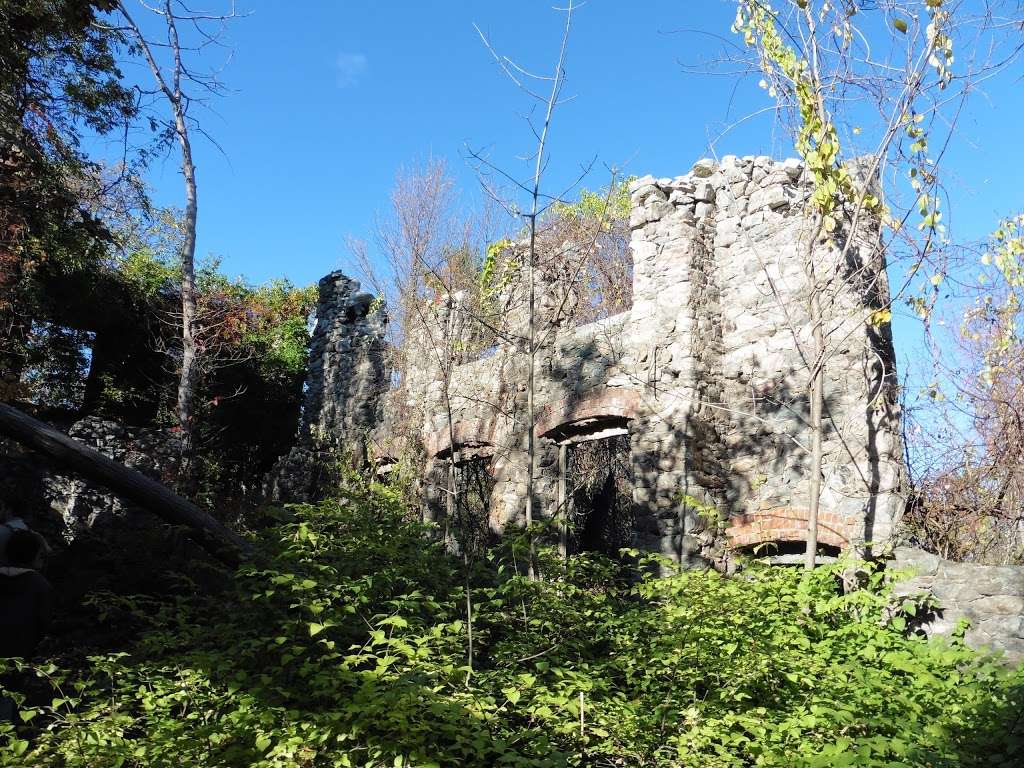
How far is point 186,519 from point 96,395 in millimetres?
9191

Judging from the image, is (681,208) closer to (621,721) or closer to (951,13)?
(951,13)

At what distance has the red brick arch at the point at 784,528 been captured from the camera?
5.56 m

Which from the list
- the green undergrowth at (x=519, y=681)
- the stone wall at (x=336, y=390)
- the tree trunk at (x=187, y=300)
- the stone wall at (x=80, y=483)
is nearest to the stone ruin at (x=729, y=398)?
the green undergrowth at (x=519, y=681)

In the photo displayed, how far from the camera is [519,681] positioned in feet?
11.2

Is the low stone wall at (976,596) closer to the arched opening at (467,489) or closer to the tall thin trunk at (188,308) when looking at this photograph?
the arched opening at (467,489)

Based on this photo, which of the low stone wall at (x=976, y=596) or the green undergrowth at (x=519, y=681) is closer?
the green undergrowth at (x=519, y=681)

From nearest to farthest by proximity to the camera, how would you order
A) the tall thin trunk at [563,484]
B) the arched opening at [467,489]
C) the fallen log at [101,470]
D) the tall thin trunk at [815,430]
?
the tall thin trunk at [815,430], the fallen log at [101,470], the tall thin trunk at [563,484], the arched opening at [467,489]

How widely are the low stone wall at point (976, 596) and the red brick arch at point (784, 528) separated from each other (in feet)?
1.68

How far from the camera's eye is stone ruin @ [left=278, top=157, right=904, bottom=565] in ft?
18.6

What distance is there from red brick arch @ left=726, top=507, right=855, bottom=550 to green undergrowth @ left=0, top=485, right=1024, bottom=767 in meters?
1.07

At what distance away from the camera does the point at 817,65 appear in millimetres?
5496

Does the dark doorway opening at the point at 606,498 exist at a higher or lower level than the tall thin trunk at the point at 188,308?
lower

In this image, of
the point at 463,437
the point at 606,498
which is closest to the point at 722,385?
the point at 463,437

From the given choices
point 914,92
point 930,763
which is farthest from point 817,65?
point 930,763
